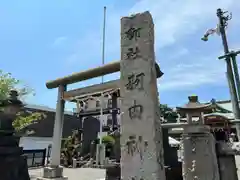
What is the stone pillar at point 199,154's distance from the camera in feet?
15.6

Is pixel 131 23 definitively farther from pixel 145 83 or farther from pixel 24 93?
pixel 24 93

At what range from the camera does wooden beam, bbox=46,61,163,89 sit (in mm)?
7355

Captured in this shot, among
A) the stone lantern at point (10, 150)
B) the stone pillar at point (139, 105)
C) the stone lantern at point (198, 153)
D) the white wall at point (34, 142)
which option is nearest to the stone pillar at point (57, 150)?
the stone lantern at point (10, 150)

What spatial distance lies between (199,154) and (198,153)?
0.10 ft

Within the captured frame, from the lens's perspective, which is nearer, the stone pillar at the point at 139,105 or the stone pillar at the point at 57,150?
Answer: the stone pillar at the point at 139,105

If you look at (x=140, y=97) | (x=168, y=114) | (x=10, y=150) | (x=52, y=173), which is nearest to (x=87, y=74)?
(x=10, y=150)

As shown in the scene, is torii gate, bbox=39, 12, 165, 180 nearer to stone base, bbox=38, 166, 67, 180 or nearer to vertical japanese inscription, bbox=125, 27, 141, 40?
vertical japanese inscription, bbox=125, 27, 141, 40

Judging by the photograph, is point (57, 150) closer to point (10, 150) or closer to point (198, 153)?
point (10, 150)

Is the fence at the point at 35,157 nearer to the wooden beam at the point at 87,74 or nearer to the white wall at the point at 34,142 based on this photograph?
the white wall at the point at 34,142

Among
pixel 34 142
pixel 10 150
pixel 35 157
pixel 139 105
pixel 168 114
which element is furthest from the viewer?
pixel 168 114

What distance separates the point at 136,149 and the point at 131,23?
266 cm

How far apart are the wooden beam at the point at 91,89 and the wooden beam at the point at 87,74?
37 cm

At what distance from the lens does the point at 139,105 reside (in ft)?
13.6

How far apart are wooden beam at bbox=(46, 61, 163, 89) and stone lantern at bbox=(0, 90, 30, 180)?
2.73m
